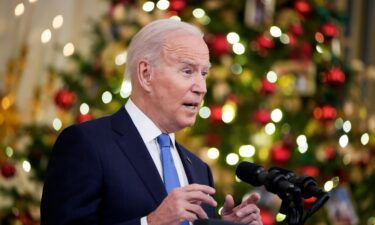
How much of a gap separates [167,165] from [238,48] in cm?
323

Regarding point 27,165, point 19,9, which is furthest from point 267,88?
point 19,9

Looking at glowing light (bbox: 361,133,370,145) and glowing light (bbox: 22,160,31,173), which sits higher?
glowing light (bbox: 22,160,31,173)

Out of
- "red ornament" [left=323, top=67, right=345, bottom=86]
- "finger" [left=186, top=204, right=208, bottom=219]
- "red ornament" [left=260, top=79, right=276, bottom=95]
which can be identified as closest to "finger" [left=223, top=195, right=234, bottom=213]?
"finger" [left=186, top=204, right=208, bottom=219]

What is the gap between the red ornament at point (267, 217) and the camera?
564cm

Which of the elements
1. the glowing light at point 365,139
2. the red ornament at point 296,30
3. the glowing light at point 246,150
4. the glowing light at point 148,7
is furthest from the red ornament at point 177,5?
the glowing light at point 365,139

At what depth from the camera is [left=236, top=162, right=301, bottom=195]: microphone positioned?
2.63 metres

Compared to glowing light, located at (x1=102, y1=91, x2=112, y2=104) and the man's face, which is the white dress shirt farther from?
glowing light, located at (x1=102, y1=91, x2=112, y2=104)

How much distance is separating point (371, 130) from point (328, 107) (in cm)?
110

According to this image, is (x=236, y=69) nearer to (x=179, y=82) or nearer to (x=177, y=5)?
(x=177, y=5)

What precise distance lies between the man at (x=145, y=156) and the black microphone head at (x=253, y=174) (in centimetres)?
12

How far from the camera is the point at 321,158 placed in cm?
643

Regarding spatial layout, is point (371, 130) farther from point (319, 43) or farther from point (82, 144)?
point (82, 144)

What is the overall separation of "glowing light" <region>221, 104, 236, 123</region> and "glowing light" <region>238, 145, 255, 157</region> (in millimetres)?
173

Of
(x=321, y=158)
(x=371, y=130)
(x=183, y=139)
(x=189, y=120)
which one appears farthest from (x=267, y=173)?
(x=371, y=130)
